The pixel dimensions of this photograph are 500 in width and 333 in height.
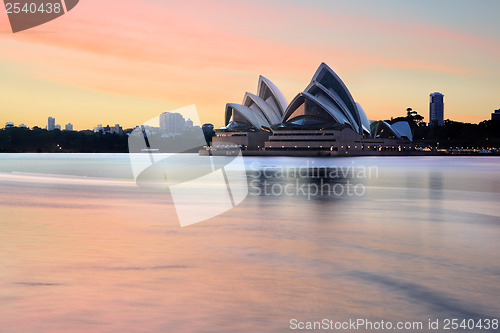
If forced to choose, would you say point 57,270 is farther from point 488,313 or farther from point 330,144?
point 330,144

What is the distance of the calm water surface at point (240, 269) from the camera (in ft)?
20.2

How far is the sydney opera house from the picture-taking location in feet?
440

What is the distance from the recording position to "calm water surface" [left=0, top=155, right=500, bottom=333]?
20.2ft

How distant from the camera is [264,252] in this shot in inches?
406

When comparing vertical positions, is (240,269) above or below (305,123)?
below

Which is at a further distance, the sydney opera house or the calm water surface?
the sydney opera house

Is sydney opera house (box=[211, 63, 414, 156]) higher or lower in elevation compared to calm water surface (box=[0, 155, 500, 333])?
higher

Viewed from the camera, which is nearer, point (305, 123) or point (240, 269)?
point (240, 269)

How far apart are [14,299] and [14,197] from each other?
1855cm

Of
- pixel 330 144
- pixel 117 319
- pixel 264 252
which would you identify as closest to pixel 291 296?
pixel 117 319

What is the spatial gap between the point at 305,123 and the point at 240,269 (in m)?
134

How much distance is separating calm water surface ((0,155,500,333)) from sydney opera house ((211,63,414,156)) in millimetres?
117638

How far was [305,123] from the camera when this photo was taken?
5566 inches

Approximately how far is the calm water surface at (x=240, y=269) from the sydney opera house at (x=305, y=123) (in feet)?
386
